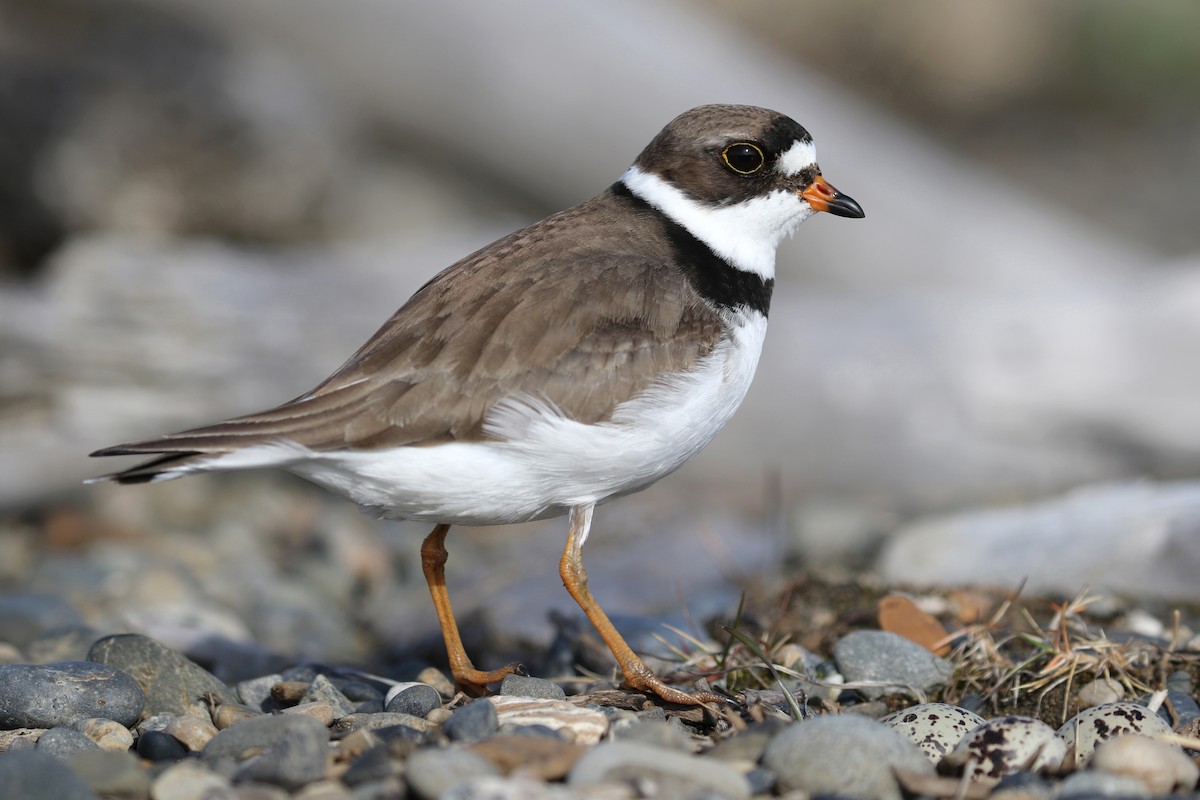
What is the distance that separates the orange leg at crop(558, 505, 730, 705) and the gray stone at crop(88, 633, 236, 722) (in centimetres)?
130

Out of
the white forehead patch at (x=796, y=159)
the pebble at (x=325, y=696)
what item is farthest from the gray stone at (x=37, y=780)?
the white forehead patch at (x=796, y=159)

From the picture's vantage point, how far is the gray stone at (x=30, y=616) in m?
5.66

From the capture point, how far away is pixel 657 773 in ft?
10.7

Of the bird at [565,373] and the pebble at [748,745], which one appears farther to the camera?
the bird at [565,373]

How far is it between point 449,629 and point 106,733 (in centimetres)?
134

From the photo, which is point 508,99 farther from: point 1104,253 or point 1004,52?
point 1004,52

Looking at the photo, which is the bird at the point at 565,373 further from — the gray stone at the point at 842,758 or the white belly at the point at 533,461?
the gray stone at the point at 842,758

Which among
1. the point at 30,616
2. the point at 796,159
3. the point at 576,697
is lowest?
the point at 30,616

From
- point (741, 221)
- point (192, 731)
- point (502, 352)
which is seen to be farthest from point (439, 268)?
point (192, 731)

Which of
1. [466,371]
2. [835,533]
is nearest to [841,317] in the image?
[835,533]

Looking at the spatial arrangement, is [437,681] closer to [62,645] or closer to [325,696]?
[325,696]

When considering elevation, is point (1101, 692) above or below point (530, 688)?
above

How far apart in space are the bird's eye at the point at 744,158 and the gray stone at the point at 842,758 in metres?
2.30

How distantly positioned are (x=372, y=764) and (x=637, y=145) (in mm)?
7512
